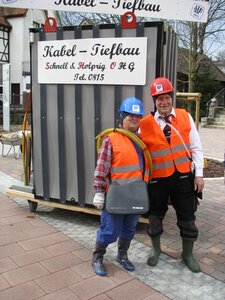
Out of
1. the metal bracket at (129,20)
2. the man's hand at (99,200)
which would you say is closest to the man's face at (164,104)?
the man's hand at (99,200)

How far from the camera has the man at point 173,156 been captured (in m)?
3.23

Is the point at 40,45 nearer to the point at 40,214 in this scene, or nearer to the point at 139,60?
the point at 139,60

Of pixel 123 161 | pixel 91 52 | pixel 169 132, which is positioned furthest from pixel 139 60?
pixel 123 161

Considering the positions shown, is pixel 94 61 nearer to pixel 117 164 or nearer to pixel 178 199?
pixel 117 164

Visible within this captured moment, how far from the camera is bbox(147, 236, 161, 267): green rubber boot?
3.51 metres

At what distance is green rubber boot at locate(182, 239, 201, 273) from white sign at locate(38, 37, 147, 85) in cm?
171

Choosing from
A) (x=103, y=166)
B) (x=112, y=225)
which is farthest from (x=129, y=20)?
(x=112, y=225)

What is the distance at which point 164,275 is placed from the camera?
332 centimetres

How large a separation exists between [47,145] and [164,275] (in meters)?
2.14

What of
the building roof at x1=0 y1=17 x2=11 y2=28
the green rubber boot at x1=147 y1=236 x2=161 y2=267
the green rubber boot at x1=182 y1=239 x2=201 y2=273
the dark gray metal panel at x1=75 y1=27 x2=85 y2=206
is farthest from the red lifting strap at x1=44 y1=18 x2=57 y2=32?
the building roof at x1=0 y1=17 x2=11 y2=28

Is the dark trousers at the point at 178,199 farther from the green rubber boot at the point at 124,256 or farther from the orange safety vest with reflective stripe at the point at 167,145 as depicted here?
the green rubber boot at the point at 124,256

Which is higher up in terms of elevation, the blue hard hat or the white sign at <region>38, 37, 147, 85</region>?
the white sign at <region>38, 37, 147, 85</region>

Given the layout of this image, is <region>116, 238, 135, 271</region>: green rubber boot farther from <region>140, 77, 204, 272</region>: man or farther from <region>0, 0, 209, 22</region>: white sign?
<region>0, 0, 209, 22</region>: white sign

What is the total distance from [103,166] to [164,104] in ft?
2.53
